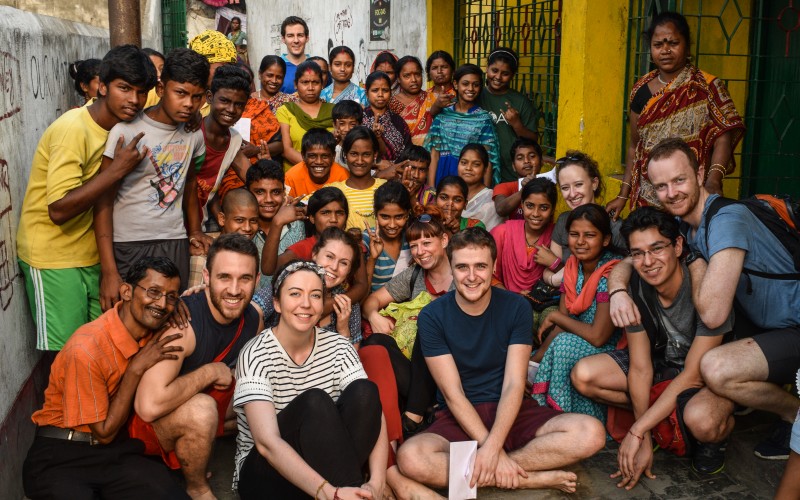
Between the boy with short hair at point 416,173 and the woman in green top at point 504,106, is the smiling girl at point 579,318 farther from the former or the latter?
the woman in green top at point 504,106

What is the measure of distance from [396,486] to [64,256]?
2066mm

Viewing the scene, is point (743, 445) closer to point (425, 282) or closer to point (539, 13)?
point (425, 282)

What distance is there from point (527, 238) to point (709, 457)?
1804 mm

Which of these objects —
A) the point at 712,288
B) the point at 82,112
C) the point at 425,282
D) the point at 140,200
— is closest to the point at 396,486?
the point at 425,282

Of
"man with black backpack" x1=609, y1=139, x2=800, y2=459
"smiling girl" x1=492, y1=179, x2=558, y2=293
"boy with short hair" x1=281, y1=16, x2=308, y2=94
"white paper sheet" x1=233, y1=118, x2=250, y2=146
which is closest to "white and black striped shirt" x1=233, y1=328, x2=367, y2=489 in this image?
"man with black backpack" x1=609, y1=139, x2=800, y2=459

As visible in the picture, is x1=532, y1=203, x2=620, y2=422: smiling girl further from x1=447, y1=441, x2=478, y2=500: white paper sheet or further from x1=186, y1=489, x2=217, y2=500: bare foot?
x1=186, y1=489, x2=217, y2=500: bare foot

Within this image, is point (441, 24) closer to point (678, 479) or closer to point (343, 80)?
point (343, 80)

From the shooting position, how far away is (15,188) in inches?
164

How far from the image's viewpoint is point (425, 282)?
4844 millimetres

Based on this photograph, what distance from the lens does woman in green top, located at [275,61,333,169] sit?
21.3ft

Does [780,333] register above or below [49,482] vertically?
above

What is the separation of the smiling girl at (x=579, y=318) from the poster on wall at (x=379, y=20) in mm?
6480

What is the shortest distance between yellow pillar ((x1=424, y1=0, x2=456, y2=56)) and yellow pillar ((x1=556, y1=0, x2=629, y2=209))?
10.8 feet

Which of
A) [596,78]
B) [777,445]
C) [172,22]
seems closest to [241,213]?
[596,78]
